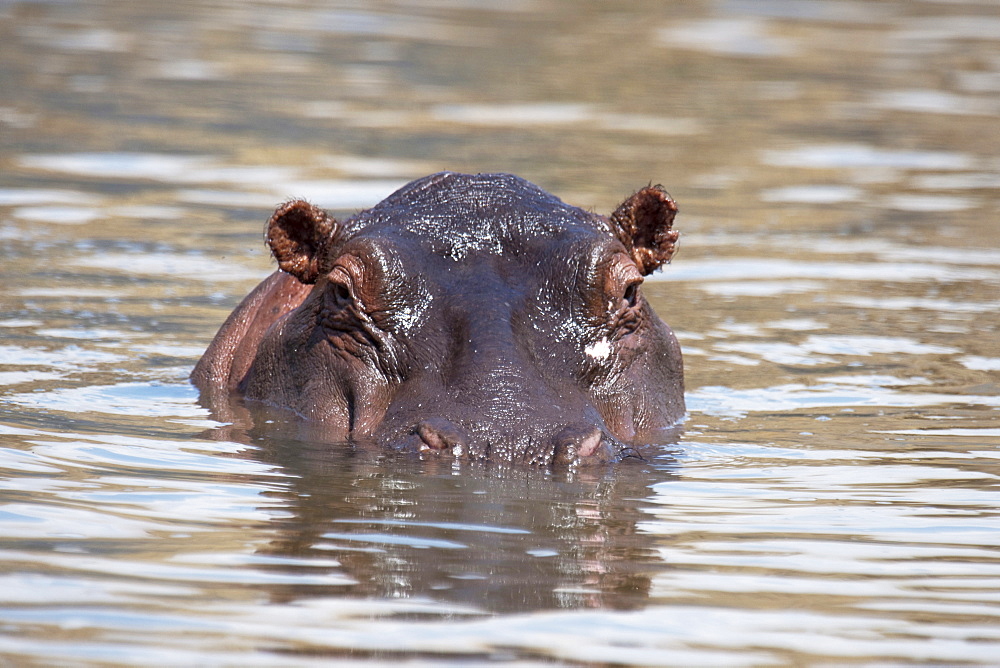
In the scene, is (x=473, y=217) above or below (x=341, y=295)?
above

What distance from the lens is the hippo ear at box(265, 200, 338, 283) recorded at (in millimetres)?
7867

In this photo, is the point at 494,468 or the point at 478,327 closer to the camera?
the point at 494,468

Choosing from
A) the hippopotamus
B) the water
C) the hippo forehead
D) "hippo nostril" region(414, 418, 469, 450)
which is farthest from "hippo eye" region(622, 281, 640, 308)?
"hippo nostril" region(414, 418, 469, 450)

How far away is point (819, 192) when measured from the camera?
1708 cm

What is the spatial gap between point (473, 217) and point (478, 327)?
840 millimetres

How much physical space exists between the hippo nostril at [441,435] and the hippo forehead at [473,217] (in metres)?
1.13

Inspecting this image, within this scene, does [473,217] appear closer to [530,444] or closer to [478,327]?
[478,327]

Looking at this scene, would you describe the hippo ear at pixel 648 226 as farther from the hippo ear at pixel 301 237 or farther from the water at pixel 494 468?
the hippo ear at pixel 301 237

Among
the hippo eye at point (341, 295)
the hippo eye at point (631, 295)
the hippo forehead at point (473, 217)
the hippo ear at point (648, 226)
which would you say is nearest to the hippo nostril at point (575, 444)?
the hippo eye at point (631, 295)

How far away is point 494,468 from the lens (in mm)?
6402

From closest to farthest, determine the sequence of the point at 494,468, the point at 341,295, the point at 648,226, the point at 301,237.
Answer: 1. the point at 494,468
2. the point at 341,295
3. the point at 301,237
4. the point at 648,226

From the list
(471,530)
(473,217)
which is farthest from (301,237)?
(471,530)

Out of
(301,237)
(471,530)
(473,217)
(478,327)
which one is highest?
(473,217)

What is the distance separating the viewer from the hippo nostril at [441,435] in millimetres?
6473
